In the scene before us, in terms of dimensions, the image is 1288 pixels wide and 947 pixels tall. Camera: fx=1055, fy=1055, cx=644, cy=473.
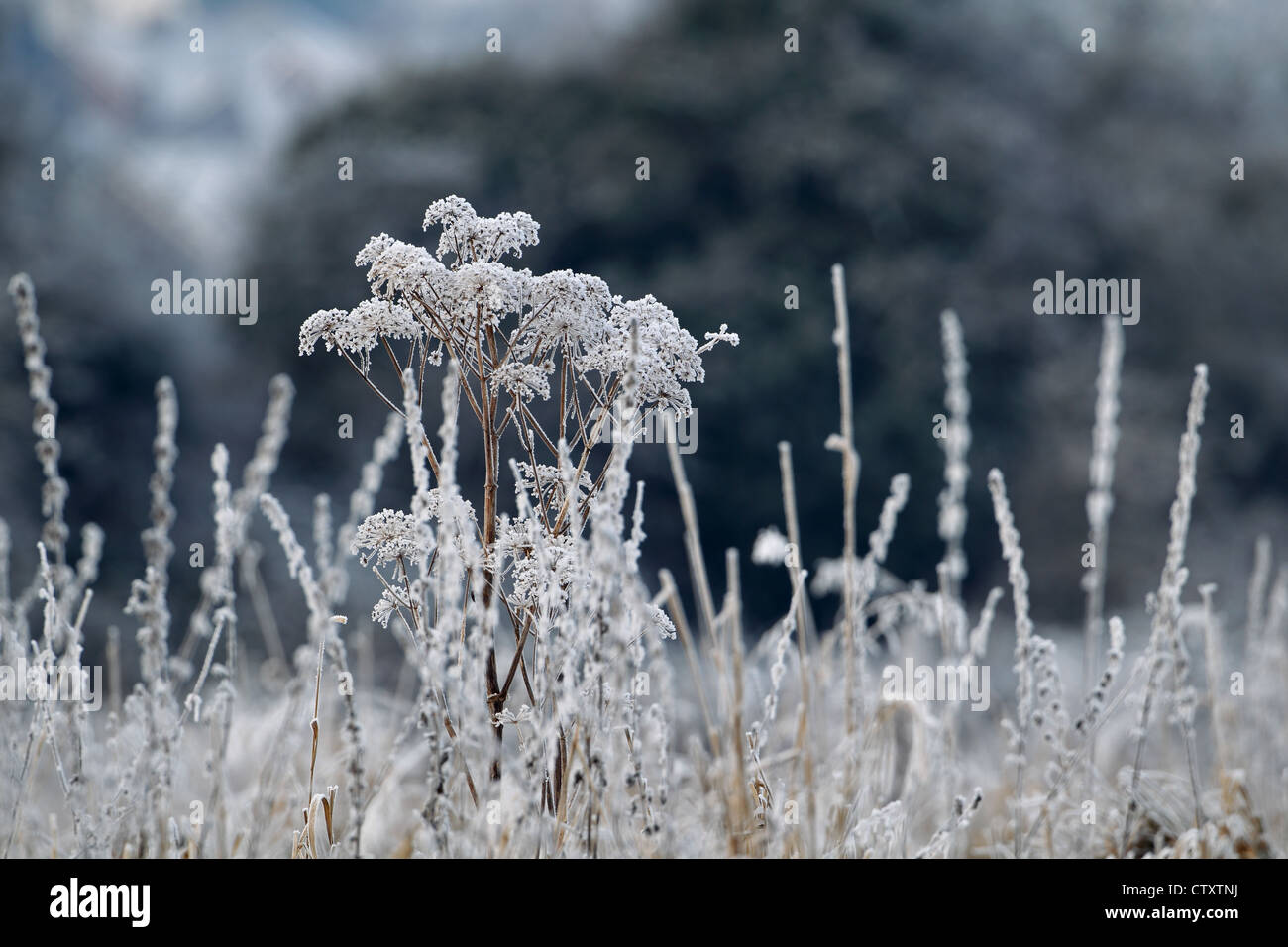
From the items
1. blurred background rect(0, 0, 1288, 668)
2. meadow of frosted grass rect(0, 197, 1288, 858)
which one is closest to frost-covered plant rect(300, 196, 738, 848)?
meadow of frosted grass rect(0, 197, 1288, 858)

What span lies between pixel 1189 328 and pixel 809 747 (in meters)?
9.83

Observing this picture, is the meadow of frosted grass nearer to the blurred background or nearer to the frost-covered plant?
the frost-covered plant

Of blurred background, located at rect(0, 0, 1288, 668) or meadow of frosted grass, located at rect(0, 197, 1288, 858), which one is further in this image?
blurred background, located at rect(0, 0, 1288, 668)

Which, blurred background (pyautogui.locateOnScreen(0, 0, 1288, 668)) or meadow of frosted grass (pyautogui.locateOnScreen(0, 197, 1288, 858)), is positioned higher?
blurred background (pyautogui.locateOnScreen(0, 0, 1288, 668))

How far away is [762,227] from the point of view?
8.70m

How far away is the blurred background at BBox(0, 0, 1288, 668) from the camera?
7508 millimetres

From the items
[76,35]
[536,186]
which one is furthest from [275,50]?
[536,186]

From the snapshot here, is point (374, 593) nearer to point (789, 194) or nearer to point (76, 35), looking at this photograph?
point (789, 194)

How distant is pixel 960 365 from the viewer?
3.83 ft

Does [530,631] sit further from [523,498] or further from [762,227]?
[762,227]

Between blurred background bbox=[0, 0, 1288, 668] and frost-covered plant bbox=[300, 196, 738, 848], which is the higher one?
blurred background bbox=[0, 0, 1288, 668]

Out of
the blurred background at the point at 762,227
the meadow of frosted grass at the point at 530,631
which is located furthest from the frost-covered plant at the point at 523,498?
the blurred background at the point at 762,227

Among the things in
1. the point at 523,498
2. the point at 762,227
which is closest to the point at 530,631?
the point at 523,498
